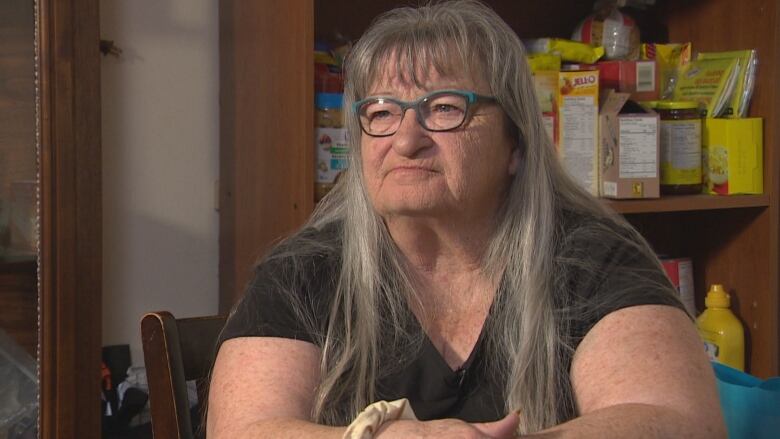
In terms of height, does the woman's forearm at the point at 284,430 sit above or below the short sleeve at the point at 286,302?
below

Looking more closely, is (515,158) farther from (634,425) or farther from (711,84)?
(711,84)

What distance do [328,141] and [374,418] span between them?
69 cm

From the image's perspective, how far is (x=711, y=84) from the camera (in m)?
1.93

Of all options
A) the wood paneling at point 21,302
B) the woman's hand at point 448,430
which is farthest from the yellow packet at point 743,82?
the wood paneling at point 21,302

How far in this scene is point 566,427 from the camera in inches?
36.6

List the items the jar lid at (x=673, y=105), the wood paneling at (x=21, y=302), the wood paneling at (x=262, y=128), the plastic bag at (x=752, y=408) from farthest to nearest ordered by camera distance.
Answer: the jar lid at (x=673, y=105), the wood paneling at (x=262, y=128), the wood paneling at (x=21, y=302), the plastic bag at (x=752, y=408)

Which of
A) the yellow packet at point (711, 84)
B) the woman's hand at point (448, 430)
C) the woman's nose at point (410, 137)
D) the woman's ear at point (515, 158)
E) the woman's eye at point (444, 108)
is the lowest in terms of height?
the woman's hand at point (448, 430)

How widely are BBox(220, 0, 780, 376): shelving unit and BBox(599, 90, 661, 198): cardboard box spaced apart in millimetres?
35

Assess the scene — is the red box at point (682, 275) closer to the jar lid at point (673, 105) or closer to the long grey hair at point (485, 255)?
the jar lid at point (673, 105)

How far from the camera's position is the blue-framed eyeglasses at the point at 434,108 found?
3.76 feet

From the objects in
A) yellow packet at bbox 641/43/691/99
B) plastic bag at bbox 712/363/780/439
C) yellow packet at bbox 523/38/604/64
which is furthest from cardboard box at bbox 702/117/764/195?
plastic bag at bbox 712/363/780/439

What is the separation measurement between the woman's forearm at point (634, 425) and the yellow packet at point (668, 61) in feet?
3.84

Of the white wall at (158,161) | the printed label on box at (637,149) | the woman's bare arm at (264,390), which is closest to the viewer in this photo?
the woman's bare arm at (264,390)

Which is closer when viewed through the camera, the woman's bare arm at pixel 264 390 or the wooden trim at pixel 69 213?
the woman's bare arm at pixel 264 390
